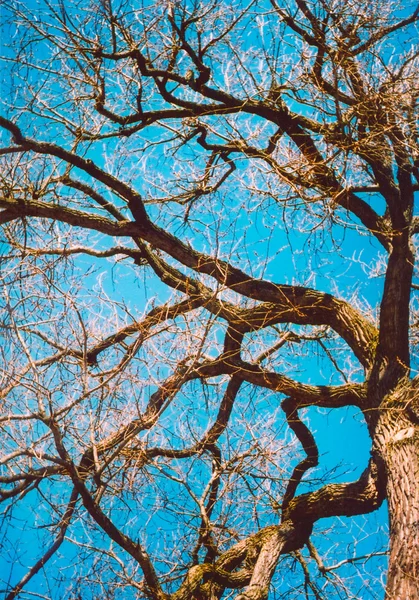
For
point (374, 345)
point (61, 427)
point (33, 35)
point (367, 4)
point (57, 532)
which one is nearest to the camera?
point (61, 427)

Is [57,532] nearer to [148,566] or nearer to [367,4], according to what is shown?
[148,566]

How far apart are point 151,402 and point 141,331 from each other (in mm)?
1374

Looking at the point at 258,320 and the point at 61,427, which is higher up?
the point at 258,320

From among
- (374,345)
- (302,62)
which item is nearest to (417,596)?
(374,345)

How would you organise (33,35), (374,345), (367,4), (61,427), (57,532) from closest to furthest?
(61,427) < (57,532) < (33,35) < (367,4) < (374,345)

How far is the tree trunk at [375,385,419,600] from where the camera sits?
4316mm

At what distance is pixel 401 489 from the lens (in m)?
4.82

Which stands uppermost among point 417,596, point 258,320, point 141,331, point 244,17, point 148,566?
point 244,17

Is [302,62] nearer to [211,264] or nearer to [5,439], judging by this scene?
[211,264]

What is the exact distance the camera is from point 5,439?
4246 mm

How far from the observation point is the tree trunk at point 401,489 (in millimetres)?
4316

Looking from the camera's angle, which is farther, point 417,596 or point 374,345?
point 374,345

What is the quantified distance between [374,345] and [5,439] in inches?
126

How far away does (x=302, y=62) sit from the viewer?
5574 millimetres
